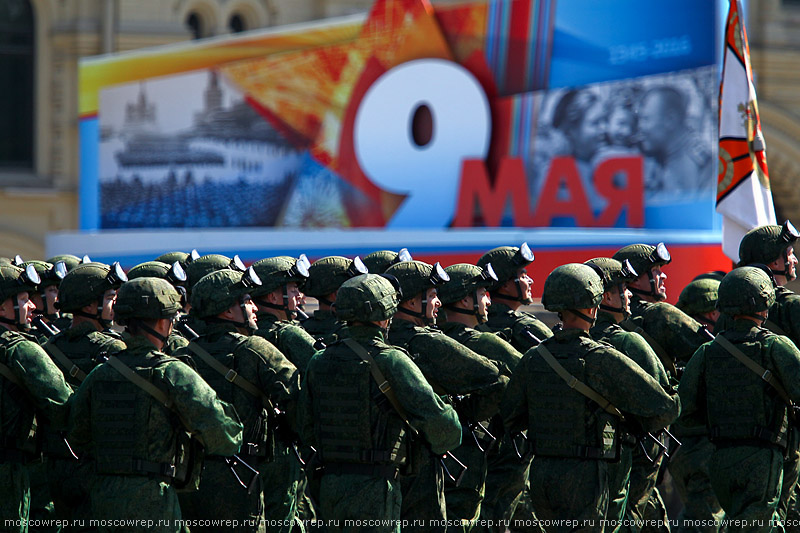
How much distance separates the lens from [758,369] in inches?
276

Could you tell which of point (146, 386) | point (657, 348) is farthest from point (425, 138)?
point (146, 386)

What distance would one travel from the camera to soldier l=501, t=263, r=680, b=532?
21.4 ft

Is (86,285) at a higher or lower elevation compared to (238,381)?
higher

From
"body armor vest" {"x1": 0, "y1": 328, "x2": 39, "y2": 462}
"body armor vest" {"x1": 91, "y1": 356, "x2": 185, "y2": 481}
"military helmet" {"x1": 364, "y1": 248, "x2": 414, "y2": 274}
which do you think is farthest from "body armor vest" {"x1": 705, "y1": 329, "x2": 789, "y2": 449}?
"body armor vest" {"x1": 0, "y1": 328, "x2": 39, "y2": 462}

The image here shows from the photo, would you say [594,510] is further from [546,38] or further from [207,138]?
[207,138]

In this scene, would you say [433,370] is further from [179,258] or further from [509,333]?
[179,258]

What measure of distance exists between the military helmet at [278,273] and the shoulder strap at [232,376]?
0.97m

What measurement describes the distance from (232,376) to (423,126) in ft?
29.7

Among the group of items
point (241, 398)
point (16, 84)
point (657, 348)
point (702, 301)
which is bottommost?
point (241, 398)

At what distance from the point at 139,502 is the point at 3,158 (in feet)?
56.0

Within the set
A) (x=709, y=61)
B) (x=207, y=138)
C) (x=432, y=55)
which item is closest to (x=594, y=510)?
(x=709, y=61)

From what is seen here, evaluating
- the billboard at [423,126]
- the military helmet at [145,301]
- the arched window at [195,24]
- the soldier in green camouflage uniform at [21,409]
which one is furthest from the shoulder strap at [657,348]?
the arched window at [195,24]

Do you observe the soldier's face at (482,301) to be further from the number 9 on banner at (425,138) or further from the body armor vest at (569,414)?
the number 9 on banner at (425,138)

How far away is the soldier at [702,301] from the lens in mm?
9047
